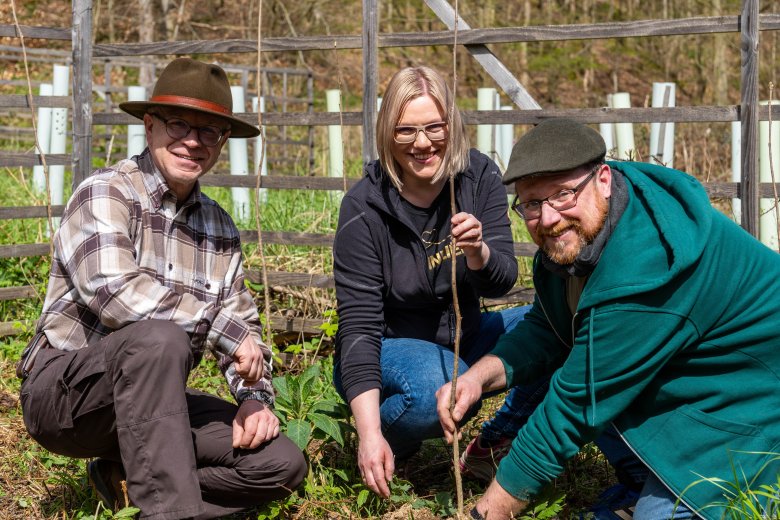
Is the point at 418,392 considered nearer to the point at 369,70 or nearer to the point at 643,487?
the point at 643,487

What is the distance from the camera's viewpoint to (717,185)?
4.00 m

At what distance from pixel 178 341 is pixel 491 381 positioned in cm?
91

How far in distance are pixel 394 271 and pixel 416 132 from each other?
0.47 meters

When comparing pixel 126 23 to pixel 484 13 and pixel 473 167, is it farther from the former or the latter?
pixel 473 167

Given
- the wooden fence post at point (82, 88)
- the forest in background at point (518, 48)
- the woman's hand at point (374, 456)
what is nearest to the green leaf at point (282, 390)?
the woman's hand at point (374, 456)

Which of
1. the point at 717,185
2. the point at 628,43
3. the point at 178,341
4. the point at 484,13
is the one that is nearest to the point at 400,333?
the point at 178,341

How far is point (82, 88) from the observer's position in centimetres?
532

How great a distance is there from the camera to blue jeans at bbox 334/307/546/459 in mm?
2770

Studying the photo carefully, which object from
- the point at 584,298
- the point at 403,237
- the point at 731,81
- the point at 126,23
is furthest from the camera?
the point at 126,23

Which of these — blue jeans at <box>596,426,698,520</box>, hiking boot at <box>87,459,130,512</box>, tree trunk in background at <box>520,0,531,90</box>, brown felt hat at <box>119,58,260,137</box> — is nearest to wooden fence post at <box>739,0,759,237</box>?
blue jeans at <box>596,426,698,520</box>

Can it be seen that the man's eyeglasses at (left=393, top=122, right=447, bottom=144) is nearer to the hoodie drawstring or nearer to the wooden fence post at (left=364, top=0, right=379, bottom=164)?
the hoodie drawstring

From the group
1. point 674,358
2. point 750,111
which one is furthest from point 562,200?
point 750,111

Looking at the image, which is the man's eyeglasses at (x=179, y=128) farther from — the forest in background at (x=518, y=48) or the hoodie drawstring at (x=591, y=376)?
the forest in background at (x=518, y=48)

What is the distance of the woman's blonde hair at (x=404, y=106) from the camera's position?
272 centimetres
